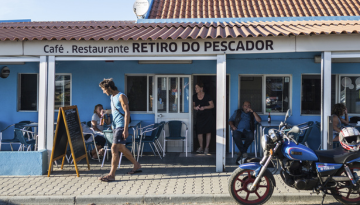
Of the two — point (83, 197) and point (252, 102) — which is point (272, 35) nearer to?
point (252, 102)

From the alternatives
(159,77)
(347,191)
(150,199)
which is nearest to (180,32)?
(159,77)

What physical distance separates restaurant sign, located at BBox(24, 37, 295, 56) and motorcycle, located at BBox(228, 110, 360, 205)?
2.36 m

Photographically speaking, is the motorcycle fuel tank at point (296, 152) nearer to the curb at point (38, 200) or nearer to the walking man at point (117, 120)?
the walking man at point (117, 120)

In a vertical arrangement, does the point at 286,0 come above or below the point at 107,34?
above

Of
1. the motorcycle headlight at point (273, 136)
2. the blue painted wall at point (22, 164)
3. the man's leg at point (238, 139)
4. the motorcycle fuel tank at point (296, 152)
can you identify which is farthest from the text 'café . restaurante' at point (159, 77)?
the motorcycle fuel tank at point (296, 152)

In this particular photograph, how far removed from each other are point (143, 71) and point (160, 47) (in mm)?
2263

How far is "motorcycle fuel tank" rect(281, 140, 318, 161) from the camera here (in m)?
4.95

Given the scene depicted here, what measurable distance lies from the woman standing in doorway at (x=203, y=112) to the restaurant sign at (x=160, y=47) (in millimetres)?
1999

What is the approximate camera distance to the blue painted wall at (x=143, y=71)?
906cm

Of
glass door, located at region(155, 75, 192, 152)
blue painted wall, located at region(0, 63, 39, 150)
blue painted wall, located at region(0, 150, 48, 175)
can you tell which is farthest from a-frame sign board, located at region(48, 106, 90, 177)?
blue painted wall, located at region(0, 63, 39, 150)

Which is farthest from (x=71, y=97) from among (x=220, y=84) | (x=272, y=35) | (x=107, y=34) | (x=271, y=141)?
(x=271, y=141)

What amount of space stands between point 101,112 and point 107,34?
188 cm

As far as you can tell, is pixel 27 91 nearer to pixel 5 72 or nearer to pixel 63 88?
pixel 5 72

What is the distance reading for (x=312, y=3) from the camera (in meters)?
13.0
